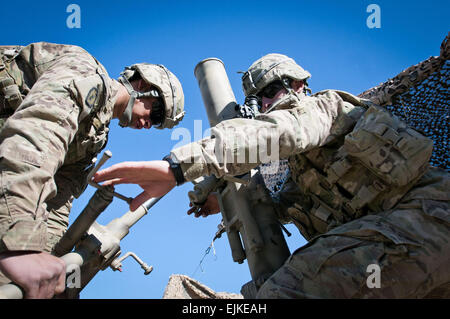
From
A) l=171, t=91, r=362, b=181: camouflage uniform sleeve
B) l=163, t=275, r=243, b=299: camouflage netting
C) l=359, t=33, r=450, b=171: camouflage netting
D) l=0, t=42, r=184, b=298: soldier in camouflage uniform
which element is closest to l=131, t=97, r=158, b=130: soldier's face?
l=0, t=42, r=184, b=298: soldier in camouflage uniform

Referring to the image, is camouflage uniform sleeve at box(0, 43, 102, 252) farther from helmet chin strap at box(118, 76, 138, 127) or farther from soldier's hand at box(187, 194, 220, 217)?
soldier's hand at box(187, 194, 220, 217)

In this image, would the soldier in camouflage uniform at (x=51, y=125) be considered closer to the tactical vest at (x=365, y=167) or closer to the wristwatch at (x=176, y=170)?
the wristwatch at (x=176, y=170)

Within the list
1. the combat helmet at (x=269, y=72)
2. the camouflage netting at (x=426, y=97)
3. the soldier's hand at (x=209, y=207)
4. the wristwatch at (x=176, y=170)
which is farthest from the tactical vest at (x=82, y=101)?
the camouflage netting at (x=426, y=97)

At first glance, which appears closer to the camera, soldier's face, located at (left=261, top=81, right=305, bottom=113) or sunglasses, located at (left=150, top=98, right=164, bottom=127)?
sunglasses, located at (left=150, top=98, right=164, bottom=127)

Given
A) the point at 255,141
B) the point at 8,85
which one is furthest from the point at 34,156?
the point at 255,141

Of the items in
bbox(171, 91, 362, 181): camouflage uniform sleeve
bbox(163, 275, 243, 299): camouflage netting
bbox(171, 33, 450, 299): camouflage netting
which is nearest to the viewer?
bbox(171, 91, 362, 181): camouflage uniform sleeve

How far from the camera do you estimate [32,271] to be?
1971mm

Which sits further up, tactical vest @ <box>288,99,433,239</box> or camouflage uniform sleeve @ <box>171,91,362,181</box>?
camouflage uniform sleeve @ <box>171,91,362,181</box>

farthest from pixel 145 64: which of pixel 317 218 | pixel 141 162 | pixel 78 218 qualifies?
pixel 317 218

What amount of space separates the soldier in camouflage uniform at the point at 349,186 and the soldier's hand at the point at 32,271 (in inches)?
23.5

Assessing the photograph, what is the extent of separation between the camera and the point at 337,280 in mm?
2652

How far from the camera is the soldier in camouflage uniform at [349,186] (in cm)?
263

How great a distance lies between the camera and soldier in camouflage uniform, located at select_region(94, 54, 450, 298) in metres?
2.63

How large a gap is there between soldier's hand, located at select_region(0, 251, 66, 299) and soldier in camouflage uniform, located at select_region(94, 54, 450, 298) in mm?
596
